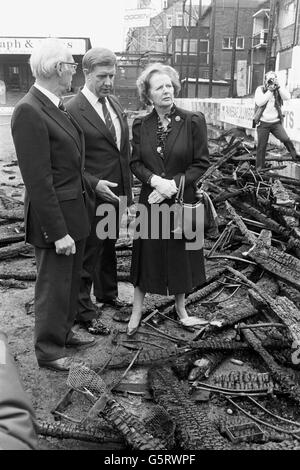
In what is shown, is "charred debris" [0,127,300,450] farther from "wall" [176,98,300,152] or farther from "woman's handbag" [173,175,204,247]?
"wall" [176,98,300,152]

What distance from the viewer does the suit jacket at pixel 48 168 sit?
331 cm

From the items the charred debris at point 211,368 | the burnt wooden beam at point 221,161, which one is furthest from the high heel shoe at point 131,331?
the burnt wooden beam at point 221,161

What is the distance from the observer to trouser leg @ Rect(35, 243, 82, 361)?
Answer: 3.75 m

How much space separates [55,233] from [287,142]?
9278 mm

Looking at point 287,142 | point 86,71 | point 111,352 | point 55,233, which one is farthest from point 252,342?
point 287,142

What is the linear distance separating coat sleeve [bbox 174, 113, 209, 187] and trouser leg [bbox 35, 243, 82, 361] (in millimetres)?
1150

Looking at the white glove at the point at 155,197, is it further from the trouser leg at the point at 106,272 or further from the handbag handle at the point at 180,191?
the trouser leg at the point at 106,272

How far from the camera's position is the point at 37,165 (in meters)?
3.35

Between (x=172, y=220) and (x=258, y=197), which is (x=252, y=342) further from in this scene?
(x=258, y=197)

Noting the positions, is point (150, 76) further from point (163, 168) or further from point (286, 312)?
point (286, 312)

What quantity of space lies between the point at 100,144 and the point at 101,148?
0.04 metres

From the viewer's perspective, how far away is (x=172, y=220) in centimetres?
432

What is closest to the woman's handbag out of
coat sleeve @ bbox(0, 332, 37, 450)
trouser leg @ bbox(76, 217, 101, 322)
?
trouser leg @ bbox(76, 217, 101, 322)

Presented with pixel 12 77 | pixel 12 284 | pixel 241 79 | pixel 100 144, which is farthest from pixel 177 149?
pixel 241 79
